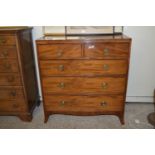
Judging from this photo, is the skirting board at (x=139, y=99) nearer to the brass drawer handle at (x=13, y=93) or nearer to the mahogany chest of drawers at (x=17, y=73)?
the mahogany chest of drawers at (x=17, y=73)

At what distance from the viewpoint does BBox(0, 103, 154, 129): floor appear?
204cm

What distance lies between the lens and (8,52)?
1829 mm

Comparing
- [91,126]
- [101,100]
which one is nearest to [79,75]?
[101,100]

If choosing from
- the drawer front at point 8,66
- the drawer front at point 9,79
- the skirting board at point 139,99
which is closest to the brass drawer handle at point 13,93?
the drawer front at point 9,79

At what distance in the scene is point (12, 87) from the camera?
6.50 feet

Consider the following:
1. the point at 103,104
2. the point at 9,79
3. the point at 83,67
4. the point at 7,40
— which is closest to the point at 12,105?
the point at 9,79

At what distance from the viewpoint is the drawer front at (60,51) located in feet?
5.68

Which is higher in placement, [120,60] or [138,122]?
[120,60]

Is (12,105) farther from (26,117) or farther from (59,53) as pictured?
(59,53)

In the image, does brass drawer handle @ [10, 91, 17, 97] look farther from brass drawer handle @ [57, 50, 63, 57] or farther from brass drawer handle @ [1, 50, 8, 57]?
brass drawer handle @ [57, 50, 63, 57]

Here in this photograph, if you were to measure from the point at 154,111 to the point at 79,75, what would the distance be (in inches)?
49.6

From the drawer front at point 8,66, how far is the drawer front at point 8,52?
2.3 inches

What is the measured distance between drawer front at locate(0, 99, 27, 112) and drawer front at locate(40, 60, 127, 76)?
0.53 metres
